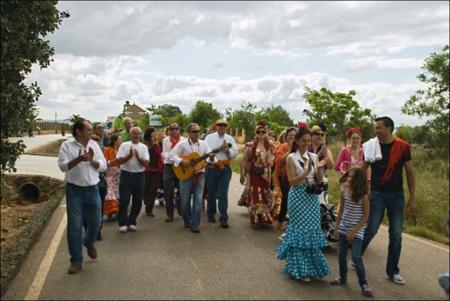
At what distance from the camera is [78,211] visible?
6.23m

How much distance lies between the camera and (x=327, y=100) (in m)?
38.9

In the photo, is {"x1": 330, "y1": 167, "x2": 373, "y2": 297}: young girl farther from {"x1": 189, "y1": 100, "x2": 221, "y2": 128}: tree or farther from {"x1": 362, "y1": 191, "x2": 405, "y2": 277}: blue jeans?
{"x1": 189, "y1": 100, "x2": 221, "y2": 128}: tree

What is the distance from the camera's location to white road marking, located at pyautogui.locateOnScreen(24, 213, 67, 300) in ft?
17.9

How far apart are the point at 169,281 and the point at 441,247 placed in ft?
15.5

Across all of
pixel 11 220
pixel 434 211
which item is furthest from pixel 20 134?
pixel 434 211

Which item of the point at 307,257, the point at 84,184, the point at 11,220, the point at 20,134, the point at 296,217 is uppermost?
the point at 20,134

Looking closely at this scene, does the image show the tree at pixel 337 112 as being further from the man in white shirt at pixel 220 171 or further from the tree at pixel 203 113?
the man in white shirt at pixel 220 171

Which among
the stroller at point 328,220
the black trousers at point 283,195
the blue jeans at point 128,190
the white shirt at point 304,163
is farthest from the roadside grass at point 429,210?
the blue jeans at point 128,190

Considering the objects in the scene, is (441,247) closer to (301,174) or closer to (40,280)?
(301,174)

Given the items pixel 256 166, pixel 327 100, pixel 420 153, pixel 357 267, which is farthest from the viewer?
pixel 327 100

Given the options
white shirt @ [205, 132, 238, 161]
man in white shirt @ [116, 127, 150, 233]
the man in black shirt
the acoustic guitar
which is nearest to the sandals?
the man in black shirt

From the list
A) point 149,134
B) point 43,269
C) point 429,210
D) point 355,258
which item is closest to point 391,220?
point 355,258

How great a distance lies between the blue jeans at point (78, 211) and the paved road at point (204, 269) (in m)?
0.32

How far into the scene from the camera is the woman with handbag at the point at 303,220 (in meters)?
5.91
